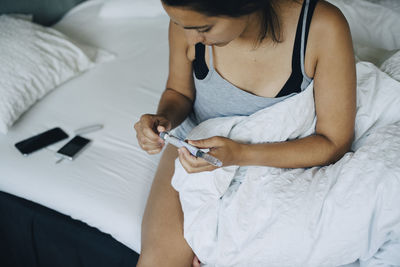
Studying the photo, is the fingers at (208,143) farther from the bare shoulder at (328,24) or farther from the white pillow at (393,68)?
the white pillow at (393,68)

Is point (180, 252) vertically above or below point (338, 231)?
below

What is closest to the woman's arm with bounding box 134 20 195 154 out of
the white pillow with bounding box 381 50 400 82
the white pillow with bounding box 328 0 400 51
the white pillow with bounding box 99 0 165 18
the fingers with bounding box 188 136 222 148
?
the fingers with bounding box 188 136 222 148

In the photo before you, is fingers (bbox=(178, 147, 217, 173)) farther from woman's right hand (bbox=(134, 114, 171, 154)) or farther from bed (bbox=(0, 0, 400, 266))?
bed (bbox=(0, 0, 400, 266))

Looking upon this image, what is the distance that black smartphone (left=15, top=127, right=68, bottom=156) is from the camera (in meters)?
1.04

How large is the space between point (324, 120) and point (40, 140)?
868 mm

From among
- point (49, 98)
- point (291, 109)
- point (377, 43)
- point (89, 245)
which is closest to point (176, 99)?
point (291, 109)

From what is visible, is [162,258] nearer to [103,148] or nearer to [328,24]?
[103,148]

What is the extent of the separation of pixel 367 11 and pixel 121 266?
1.37 meters

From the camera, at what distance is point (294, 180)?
751mm

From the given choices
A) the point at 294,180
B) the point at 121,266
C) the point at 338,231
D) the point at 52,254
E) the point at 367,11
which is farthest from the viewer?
the point at 367,11

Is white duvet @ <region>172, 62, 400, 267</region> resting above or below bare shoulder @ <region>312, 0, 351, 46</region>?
below

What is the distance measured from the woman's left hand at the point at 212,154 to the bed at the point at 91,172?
302mm

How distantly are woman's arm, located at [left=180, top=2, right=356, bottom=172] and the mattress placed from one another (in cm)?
35

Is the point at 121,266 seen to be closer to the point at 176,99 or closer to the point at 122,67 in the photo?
the point at 176,99
